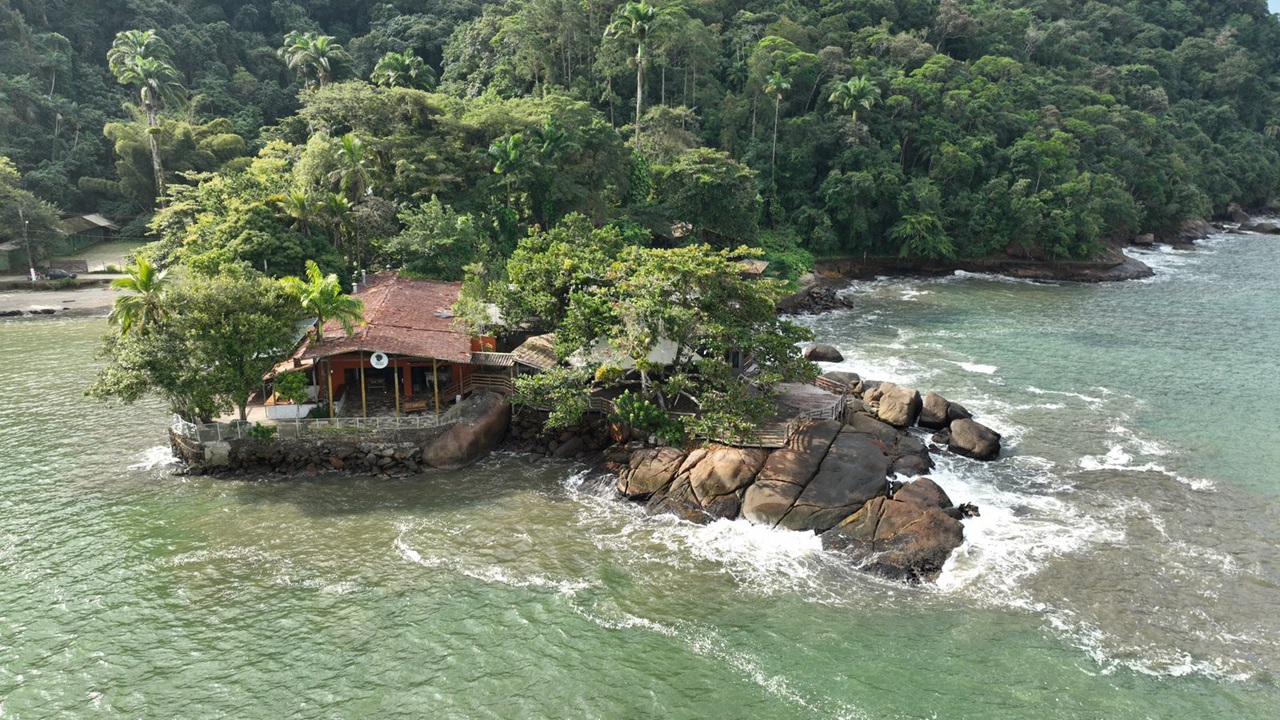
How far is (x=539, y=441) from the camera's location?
35562 mm

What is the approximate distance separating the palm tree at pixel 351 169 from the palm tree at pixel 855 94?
4869cm

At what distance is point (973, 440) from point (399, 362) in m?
25.6

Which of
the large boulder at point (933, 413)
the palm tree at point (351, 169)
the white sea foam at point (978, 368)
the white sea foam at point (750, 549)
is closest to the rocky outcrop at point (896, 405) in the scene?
the large boulder at point (933, 413)

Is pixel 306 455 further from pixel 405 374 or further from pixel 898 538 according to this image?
pixel 898 538

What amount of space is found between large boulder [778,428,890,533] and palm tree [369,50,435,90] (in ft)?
178

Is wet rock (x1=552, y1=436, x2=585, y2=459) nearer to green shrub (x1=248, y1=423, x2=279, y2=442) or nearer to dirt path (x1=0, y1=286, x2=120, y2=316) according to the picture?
green shrub (x1=248, y1=423, x2=279, y2=442)

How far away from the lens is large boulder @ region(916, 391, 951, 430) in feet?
120

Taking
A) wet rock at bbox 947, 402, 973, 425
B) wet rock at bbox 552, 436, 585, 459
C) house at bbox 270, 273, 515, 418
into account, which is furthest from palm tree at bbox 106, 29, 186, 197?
wet rock at bbox 947, 402, 973, 425

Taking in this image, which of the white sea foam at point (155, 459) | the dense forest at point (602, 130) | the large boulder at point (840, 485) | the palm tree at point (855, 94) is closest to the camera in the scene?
the large boulder at point (840, 485)

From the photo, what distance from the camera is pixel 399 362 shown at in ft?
117

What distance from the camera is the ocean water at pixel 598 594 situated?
20.7m

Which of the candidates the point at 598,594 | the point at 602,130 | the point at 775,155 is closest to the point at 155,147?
the point at 602,130

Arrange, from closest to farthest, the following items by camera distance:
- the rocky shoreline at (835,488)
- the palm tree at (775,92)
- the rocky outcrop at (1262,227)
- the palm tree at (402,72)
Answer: the rocky shoreline at (835,488) < the palm tree at (402,72) < the palm tree at (775,92) < the rocky outcrop at (1262,227)

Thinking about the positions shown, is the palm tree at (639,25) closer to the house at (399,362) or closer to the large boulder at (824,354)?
the large boulder at (824,354)
